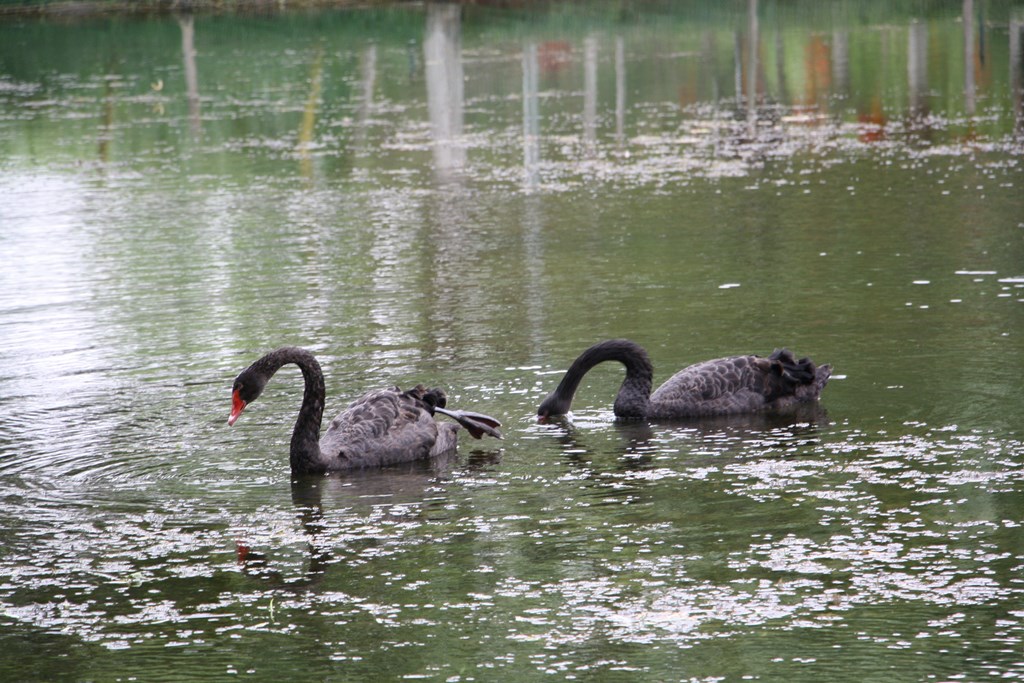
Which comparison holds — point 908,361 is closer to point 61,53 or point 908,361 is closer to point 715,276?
point 715,276

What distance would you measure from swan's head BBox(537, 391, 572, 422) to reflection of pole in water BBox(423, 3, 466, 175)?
1077cm

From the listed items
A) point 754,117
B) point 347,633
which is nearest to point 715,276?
point 347,633

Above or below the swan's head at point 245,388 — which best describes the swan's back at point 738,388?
below

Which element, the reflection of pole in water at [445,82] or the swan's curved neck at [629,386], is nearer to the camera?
the swan's curved neck at [629,386]

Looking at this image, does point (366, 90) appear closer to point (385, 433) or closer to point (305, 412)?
point (385, 433)

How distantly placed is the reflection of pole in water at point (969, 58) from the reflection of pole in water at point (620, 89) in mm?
4664

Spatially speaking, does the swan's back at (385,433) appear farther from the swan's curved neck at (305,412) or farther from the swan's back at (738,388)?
the swan's back at (738,388)

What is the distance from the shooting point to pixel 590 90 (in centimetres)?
2720

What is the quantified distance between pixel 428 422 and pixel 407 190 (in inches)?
402

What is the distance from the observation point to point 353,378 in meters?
11.1

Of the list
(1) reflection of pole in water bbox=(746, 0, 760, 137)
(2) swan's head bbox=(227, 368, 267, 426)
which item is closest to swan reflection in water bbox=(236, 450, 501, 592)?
A: (2) swan's head bbox=(227, 368, 267, 426)

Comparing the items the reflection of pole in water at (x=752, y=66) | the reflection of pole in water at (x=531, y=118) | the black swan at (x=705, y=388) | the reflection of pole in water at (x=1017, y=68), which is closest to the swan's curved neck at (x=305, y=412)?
the black swan at (x=705, y=388)

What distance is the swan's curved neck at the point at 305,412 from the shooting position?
8.98 meters

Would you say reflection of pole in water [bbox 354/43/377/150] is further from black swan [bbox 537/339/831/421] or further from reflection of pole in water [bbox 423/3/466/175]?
black swan [bbox 537/339/831/421]
